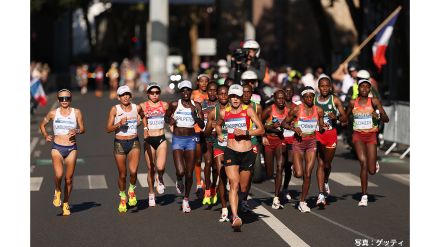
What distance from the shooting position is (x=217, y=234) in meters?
15.6

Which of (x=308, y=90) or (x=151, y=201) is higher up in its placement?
(x=308, y=90)

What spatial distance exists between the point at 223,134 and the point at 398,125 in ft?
42.5

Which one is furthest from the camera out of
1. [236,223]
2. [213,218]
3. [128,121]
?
[128,121]

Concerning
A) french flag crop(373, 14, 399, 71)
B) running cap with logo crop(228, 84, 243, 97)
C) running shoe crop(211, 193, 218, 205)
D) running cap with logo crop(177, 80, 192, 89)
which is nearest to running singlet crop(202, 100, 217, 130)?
running cap with logo crop(177, 80, 192, 89)

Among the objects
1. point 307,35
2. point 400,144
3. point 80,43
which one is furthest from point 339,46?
point 80,43

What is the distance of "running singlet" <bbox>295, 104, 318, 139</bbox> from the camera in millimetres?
18188

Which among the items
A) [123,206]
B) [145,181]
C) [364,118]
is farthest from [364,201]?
[145,181]

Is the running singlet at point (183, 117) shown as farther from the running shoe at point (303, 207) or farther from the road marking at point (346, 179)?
the road marking at point (346, 179)

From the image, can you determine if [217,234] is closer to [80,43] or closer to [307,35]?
[307,35]

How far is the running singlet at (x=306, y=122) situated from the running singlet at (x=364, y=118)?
1058mm

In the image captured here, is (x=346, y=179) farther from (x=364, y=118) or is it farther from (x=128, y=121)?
(x=128, y=121)

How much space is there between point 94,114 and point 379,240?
3182 centimetres

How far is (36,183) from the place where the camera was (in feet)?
74.3

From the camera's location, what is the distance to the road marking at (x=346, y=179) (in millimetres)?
22453
